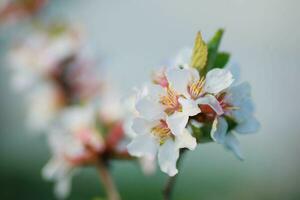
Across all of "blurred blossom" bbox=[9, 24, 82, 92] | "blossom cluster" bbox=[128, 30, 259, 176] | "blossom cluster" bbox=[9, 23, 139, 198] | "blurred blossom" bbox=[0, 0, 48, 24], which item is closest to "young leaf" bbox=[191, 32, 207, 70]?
"blossom cluster" bbox=[128, 30, 259, 176]

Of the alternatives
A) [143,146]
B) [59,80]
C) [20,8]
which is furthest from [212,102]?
[20,8]

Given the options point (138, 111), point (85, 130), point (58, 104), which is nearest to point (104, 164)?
point (85, 130)

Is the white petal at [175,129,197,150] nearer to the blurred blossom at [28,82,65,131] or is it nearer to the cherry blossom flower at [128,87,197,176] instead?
the cherry blossom flower at [128,87,197,176]

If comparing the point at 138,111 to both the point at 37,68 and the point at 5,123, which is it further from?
the point at 5,123

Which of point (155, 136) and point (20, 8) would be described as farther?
point (20, 8)

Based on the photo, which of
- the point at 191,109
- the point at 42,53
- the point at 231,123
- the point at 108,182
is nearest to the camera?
the point at 191,109

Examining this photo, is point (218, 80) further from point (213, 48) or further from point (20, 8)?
point (20, 8)

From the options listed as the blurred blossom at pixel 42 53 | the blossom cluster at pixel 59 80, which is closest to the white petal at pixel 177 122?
the blossom cluster at pixel 59 80
